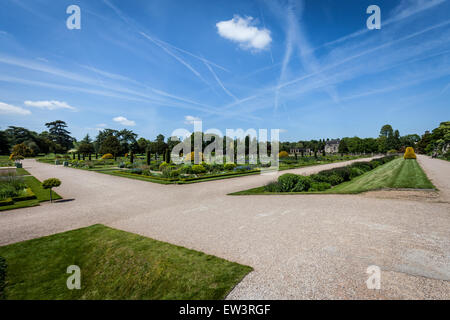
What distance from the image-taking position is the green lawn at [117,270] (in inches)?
151

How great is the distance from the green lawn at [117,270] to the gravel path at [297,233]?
0.46 meters

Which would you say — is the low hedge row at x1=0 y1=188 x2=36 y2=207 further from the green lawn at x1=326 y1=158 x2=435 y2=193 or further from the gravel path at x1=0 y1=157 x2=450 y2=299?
the green lawn at x1=326 y1=158 x2=435 y2=193

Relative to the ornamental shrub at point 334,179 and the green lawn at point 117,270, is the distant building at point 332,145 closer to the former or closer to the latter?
the ornamental shrub at point 334,179

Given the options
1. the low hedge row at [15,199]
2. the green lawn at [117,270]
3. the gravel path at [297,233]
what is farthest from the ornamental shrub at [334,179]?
the low hedge row at [15,199]

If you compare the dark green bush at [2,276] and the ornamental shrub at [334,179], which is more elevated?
the ornamental shrub at [334,179]

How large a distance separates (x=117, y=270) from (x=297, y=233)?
496cm

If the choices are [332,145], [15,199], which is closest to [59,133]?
[15,199]

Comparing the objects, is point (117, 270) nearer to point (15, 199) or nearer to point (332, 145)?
point (15, 199)

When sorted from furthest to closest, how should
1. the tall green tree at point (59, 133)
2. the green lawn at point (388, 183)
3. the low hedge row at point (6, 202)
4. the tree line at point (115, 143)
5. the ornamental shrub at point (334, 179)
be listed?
the tall green tree at point (59, 133) < the tree line at point (115, 143) < the ornamental shrub at point (334, 179) < the green lawn at point (388, 183) < the low hedge row at point (6, 202)

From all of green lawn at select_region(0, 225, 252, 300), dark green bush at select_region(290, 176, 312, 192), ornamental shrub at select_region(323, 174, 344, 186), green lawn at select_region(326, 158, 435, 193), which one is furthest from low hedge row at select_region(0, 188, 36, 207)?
ornamental shrub at select_region(323, 174, 344, 186)

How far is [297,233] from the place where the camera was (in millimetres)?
6000

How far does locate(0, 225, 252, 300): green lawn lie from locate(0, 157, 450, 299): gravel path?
46 centimetres

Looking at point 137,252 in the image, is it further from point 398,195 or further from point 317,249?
point 398,195
